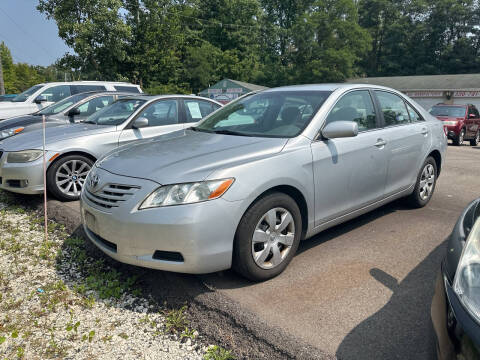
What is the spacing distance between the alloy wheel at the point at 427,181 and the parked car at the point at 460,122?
12344mm

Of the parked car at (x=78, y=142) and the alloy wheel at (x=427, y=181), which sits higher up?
the parked car at (x=78, y=142)

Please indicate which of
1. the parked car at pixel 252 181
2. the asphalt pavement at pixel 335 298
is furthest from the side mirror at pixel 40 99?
the asphalt pavement at pixel 335 298

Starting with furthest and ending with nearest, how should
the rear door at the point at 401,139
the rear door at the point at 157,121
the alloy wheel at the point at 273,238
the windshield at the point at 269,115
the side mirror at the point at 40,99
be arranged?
the side mirror at the point at 40,99 → the rear door at the point at 157,121 → the rear door at the point at 401,139 → the windshield at the point at 269,115 → the alloy wheel at the point at 273,238

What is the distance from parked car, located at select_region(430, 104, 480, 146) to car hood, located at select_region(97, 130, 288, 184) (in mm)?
15163

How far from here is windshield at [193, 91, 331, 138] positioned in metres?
3.70

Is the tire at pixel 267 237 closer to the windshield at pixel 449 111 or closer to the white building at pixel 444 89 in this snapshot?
the windshield at pixel 449 111

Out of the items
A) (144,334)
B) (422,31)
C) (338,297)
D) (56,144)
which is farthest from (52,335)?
(422,31)

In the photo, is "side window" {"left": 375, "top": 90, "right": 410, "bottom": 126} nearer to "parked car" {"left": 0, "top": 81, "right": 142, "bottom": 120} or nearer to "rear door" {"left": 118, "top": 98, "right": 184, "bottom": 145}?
"rear door" {"left": 118, "top": 98, "right": 184, "bottom": 145}

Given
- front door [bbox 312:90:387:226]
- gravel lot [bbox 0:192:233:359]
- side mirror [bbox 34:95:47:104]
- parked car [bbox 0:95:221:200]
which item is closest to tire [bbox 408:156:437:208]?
front door [bbox 312:90:387:226]

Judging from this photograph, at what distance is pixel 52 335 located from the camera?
264cm

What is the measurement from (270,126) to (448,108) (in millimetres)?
16628

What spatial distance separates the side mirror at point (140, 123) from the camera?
584 cm

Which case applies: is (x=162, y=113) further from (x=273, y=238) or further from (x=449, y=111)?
(x=449, y=111)

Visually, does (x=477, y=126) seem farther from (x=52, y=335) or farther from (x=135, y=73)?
(x=135, y=73)
